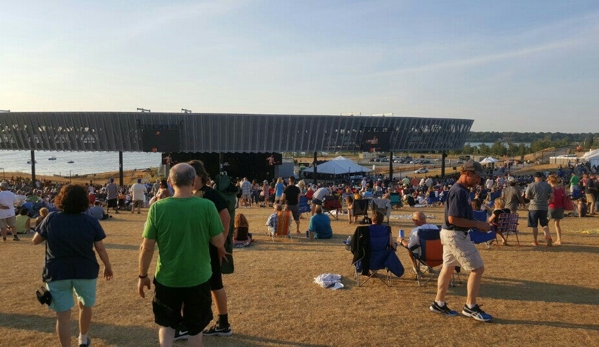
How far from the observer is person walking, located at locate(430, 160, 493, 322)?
16.1ft

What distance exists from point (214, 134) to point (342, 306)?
144 ft

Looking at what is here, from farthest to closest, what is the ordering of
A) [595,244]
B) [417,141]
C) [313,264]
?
[417,141], [595,244], [313,264]

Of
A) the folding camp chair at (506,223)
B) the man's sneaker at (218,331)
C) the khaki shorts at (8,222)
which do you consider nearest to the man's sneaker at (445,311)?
the man's sneaker at (218,331)

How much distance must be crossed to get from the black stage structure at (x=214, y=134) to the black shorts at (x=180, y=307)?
43063 millimetres

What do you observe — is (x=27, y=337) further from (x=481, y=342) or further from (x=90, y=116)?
(x=90, y=116)

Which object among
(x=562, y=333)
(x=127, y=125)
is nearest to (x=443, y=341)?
(x=562, y=333)

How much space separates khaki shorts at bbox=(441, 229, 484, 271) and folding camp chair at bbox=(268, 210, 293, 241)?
19.2 ft

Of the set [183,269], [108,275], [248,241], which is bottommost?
[248,241]

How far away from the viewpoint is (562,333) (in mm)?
4680

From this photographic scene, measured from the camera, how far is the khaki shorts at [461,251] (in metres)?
4.92

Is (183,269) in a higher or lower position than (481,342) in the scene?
higher

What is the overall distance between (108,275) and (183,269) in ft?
4.20

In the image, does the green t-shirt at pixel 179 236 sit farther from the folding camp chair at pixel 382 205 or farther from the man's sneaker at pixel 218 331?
A: the folding camp chair at pixel 382 205

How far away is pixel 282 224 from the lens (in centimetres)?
1073
